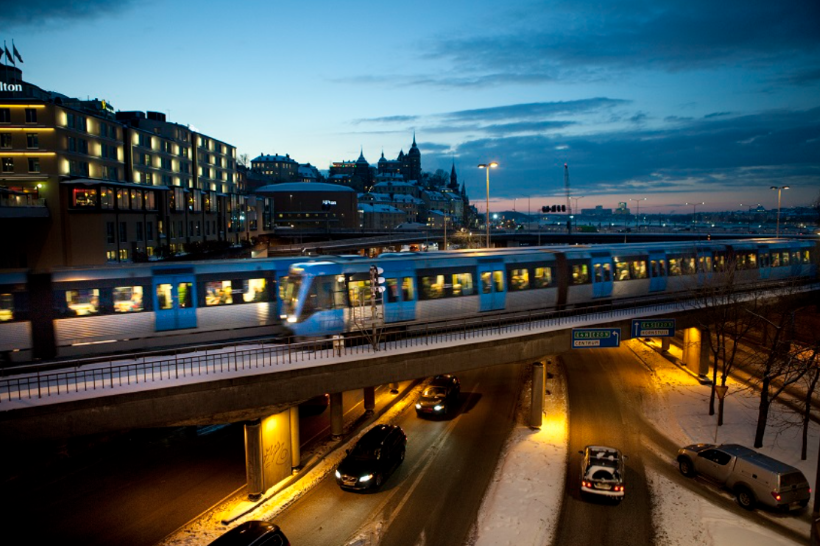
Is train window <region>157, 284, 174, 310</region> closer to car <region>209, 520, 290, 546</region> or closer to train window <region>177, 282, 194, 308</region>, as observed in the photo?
train window <region>177, 282, 194, 308</region>

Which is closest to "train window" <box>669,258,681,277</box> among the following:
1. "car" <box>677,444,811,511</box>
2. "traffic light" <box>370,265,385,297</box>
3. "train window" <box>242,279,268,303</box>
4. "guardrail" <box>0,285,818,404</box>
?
"guardrail" <box>0,285,818,404</box>

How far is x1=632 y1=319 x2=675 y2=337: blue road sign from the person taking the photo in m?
25.4

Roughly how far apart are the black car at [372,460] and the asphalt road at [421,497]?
1.30 feet

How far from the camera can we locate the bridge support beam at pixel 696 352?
107 ft

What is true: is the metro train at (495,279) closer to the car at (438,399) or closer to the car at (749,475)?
the car at (438,399)

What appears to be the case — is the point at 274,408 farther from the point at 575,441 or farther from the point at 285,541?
the point at 575,441

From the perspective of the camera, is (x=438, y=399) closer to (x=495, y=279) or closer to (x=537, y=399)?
(x=537, y=399)

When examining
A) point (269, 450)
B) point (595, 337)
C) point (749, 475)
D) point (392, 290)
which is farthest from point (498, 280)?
point (269, 450)

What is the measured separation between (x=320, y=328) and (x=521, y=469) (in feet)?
31.9

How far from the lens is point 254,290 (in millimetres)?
22922

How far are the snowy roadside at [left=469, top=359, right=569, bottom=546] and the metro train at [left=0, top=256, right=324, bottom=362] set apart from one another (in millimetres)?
11189

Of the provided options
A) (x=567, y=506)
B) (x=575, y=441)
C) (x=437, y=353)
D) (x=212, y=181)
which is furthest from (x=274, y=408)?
(x=212, y=181)

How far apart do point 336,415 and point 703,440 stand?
1646 centimetres

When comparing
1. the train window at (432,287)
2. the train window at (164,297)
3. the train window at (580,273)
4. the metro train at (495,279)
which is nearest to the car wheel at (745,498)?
the metro train at (495,279)
